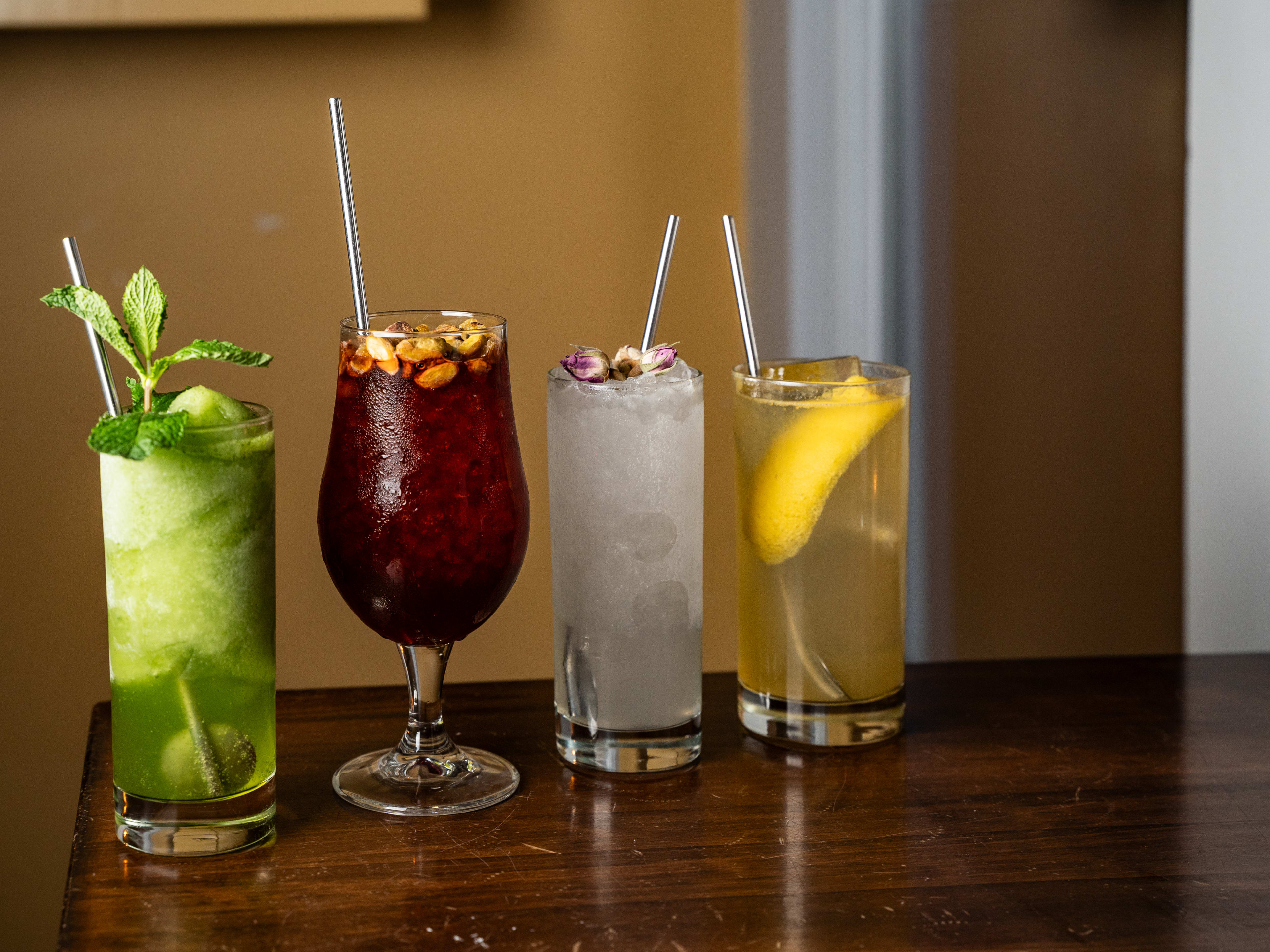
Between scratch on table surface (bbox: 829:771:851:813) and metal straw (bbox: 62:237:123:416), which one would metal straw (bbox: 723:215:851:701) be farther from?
metal straw (bbox: 62:237:123:416)

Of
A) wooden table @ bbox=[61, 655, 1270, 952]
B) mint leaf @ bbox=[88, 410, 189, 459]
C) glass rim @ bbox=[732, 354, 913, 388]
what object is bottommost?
wooden table @ bbox=[61, 655, 1270, 952]

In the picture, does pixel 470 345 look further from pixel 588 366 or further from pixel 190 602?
pixel 190 602

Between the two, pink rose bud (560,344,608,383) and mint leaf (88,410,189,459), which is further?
pink rose bud (560,344,608,383)

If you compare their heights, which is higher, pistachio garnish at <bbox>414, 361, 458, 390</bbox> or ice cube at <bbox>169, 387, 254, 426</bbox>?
pistachio garnish at <bbox>414, 361, 458, 390</bbox>

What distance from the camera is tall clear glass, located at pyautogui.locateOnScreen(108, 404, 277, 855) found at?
67cm

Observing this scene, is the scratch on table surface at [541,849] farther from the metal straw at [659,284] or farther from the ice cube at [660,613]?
the metal straw at [659,284]

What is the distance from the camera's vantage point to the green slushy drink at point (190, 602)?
67 centimetres

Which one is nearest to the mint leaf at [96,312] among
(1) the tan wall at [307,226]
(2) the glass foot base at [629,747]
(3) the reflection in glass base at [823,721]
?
(2) the glass foot base at [629,747]

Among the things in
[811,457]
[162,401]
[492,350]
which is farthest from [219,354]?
[811,457]

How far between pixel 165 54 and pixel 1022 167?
99cm

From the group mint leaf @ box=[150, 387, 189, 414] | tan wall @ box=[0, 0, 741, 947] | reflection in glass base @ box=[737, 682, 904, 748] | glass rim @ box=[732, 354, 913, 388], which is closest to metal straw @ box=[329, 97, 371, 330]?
mint leaf @ box=[150, 387, 189, 414]

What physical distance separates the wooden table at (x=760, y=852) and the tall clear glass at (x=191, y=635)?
3cm

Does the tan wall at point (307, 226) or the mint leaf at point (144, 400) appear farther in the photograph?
the tan wall at point (307, 226)

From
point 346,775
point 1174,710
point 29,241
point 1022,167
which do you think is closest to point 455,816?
point 346,775
